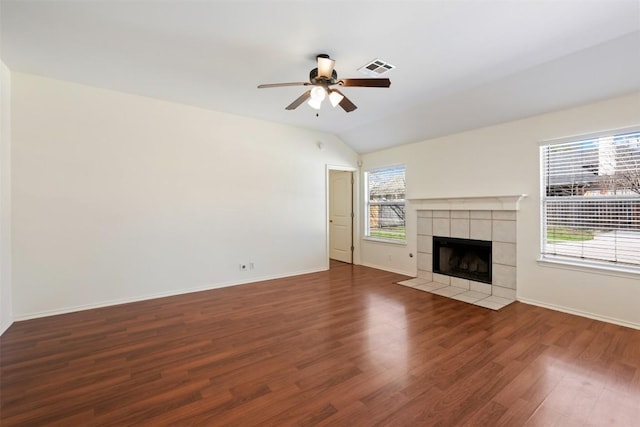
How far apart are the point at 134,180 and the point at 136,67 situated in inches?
58.2

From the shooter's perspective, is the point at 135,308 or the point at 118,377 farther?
the point at 135,308

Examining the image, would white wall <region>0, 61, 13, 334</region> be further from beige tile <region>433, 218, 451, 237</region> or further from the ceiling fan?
beige tile <region>433, 218, 451, 237</region>

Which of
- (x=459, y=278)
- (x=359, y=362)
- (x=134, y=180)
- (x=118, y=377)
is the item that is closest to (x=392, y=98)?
(x=459, y=278)

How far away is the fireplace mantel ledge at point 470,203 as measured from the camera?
12.6 ft

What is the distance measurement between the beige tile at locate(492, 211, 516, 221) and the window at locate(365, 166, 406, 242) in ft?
5.58

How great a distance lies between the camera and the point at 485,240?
4.18m

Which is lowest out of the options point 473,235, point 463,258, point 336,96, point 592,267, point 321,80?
point 463,258

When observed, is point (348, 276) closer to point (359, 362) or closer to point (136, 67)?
point (359, 362)

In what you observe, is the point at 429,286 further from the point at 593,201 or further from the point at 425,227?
the point at 593,201

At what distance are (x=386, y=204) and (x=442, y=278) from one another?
185 centimetres

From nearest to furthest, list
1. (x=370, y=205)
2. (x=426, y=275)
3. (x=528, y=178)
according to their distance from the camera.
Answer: (x=528, y=178)
(x=426, y=275)
(x=370, y=205)

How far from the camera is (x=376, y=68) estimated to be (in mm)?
3020

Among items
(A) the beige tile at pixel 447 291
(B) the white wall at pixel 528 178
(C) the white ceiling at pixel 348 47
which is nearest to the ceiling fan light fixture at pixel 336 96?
(C) the white ceiling at pixel 348 47

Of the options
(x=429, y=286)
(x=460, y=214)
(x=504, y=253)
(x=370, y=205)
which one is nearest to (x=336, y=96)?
(x=460, y=214)
